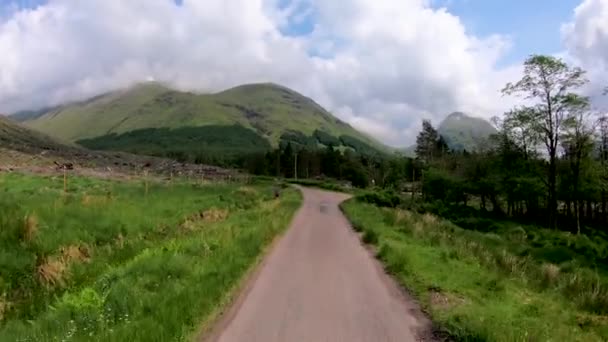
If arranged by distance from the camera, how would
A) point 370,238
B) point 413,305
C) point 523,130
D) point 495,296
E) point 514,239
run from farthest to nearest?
point 523,130 → point 514,239 → point 370,238 → point 495,296 → point 413,305

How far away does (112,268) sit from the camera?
13.8 m

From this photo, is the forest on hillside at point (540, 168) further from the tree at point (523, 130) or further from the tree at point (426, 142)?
the tree at point (426, 142)

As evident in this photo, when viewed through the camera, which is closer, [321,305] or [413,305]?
[321,305]

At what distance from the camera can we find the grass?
30.1 feet

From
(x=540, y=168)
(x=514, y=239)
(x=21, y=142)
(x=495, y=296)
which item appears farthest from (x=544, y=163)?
(x=21, y=142)

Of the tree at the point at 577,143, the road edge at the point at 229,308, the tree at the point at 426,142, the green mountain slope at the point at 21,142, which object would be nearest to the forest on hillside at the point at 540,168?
the tree at the point at 577,143

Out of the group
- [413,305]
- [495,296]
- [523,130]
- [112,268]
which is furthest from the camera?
[523,130]

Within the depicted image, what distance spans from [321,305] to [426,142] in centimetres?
10621

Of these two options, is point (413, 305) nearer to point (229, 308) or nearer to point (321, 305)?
point (321, 305)

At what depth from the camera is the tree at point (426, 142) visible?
368 ft

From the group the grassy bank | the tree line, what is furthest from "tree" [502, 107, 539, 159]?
the grassy bank

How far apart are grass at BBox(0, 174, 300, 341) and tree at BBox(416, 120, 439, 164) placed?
90658 mm

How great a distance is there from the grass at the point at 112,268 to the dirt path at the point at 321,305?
66cm

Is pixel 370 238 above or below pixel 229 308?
above
